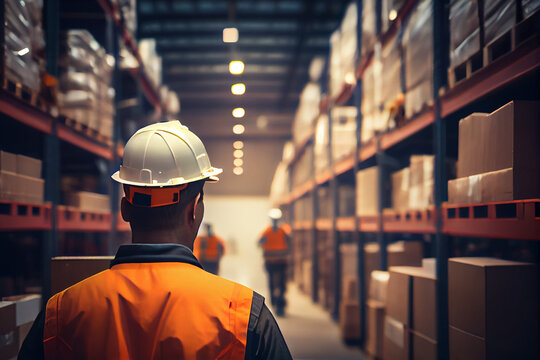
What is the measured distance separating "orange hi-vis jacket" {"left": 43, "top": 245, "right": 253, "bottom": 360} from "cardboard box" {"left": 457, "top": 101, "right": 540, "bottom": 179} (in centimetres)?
192

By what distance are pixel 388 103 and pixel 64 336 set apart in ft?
13.4

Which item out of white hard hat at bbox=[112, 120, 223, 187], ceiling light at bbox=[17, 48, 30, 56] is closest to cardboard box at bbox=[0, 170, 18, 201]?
ceiling light at bbox=[17, 48, 30, 56]

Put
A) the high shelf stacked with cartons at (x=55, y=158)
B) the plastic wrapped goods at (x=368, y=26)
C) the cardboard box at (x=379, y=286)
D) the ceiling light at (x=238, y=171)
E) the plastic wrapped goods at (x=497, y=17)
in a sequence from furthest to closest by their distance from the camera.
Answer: the ceiling light at (x=238, y=171), the plastic wrapped goods at (x=368, y=26), the cardboard box at (x=379, y=286), the high shelf stacked with cartons at (x=55, y=158), the plastic wrapped goods at (x=497, y=17)

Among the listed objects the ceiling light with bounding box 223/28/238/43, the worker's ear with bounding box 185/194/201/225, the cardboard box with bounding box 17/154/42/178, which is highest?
the ceiling light with bounding box 223/28/238/43

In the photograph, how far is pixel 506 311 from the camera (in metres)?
2.83

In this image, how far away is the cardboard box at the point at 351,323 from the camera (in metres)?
6.21

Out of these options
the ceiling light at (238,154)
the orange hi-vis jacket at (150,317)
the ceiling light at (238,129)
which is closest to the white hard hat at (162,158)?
the orange hi-vis jacket at (150,317)

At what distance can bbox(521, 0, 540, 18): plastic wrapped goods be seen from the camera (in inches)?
98.3

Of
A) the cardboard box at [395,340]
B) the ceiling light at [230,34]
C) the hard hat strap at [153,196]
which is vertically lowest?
the cardboard box at [395,340]

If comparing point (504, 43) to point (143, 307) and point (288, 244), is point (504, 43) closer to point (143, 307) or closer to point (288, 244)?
point (143, 307)

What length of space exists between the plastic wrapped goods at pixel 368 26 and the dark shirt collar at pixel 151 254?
456cm

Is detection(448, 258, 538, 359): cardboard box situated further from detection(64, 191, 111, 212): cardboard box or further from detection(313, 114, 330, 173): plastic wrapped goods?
detection(313, 114, 330, 173): plastic wrapped goods

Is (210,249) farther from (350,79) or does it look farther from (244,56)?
(244,56)

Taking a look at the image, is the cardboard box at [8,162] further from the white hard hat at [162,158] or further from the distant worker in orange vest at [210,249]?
the distant worker in orange vest at [210,249]
